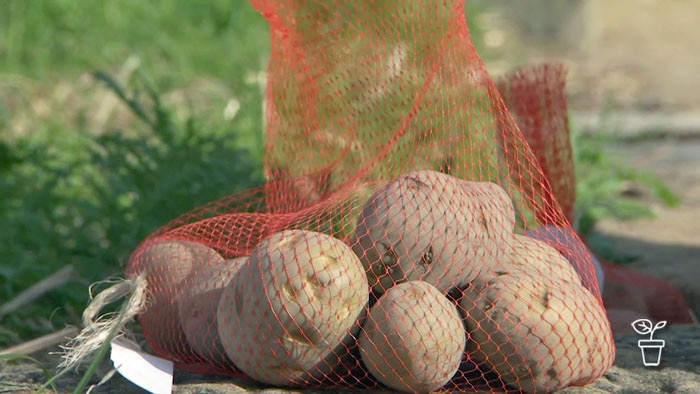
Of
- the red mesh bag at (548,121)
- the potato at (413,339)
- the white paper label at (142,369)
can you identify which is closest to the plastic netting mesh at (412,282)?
the potato at (413,339)

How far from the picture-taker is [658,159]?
5.77 m

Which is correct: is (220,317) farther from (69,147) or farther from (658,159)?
(658,159)

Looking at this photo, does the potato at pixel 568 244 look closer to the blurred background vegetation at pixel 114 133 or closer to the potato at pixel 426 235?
the potato at pixel 426 235

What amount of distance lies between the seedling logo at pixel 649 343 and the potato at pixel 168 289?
1.12 m

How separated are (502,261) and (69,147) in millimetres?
3153

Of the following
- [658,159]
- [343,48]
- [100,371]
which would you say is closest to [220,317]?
[100,371]

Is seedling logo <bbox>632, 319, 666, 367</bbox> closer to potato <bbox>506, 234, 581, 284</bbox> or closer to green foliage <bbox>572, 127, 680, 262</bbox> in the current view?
potato <bbox>506, 234, 581, 284</bbox>

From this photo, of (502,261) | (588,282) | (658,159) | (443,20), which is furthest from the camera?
(658,159)

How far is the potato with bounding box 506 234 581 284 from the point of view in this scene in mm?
2168

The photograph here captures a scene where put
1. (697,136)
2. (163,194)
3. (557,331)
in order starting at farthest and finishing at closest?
(697,136) → (163,194) → (557,331)

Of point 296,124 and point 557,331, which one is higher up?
point 296,124

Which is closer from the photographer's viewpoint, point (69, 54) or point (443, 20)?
point (443, 20)

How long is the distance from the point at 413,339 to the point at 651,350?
2.76 ft

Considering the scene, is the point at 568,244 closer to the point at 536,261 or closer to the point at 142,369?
the point at 536,261
